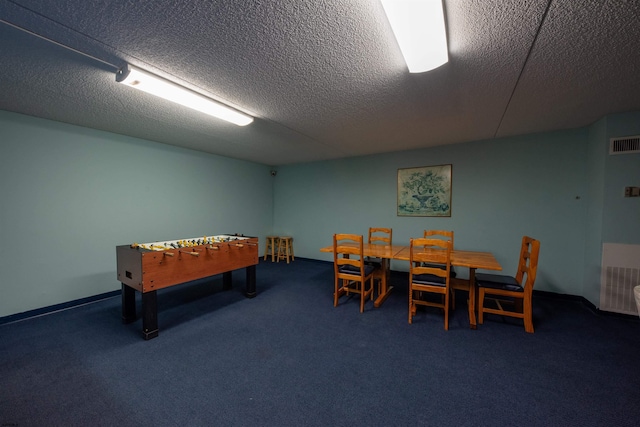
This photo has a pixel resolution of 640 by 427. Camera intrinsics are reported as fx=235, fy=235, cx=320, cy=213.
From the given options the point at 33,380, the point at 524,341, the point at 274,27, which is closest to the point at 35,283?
the point at 33,380

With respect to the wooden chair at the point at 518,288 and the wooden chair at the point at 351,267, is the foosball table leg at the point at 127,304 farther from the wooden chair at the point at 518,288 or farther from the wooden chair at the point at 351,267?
the wooden chair at the point at 518,288

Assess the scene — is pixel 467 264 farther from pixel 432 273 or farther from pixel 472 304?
pixel 472 304

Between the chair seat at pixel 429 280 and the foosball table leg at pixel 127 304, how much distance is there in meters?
3.17

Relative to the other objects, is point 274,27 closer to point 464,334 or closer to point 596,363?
point 464,334

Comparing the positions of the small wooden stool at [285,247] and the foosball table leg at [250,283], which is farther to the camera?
the small wooden stool at [285,247]

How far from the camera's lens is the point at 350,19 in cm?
135

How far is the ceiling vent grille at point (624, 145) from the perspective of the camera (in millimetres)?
2626

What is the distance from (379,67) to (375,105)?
687mm

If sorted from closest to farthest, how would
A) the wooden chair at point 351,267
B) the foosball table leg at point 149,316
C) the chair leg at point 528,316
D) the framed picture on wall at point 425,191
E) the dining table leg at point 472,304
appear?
the foosball table leg at point 149,316 < the chair leg at point 528,316 < the dining table leg at point 472,304 < the wooden chair at point 351,267 < the framed picture on wall at point 425,191

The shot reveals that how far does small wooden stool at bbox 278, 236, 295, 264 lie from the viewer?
18.5ft

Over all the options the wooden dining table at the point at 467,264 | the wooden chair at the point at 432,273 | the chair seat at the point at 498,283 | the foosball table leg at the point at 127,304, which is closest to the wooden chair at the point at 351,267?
the wooden dining table at the point at 467,264

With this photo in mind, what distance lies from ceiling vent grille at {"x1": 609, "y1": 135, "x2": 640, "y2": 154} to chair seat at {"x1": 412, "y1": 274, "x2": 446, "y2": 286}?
2.49 metres

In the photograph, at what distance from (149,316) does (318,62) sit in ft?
9.01

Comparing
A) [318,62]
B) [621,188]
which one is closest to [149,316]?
[318,62]
